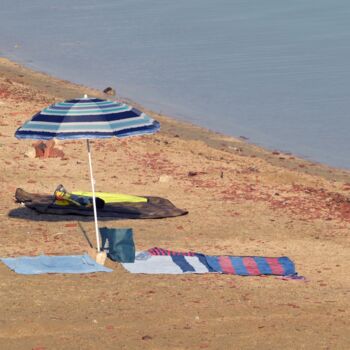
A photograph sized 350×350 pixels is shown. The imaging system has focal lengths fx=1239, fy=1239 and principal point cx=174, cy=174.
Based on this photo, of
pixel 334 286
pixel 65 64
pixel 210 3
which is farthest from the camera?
pixel 210 3

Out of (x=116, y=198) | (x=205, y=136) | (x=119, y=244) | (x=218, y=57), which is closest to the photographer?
(x=119, y=244)

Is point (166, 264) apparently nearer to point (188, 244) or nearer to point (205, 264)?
point (205, 264)

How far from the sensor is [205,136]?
22.9 m

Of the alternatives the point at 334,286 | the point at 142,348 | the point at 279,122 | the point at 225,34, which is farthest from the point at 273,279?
the point at 225,34

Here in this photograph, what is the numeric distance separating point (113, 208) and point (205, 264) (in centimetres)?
257

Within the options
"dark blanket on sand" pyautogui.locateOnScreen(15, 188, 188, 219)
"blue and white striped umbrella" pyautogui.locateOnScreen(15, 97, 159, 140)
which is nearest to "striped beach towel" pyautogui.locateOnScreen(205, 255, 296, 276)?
"blue and white striped umbrella" pyautogui.locateOnScreen(15, 97, 159, 140)

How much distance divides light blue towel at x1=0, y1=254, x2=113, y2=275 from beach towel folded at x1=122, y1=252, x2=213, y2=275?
1.14 ft

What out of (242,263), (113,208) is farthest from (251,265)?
(113,208)

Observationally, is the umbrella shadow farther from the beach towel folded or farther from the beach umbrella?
the beach towel folded

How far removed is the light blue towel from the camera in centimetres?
1238

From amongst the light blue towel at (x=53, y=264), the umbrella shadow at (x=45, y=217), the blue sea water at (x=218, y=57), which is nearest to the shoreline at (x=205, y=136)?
the blue sea water at (x=218, y=57)

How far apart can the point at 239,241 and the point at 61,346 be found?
14.5 ft

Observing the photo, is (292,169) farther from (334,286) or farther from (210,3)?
(210,3)

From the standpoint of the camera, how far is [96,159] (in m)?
18.3
